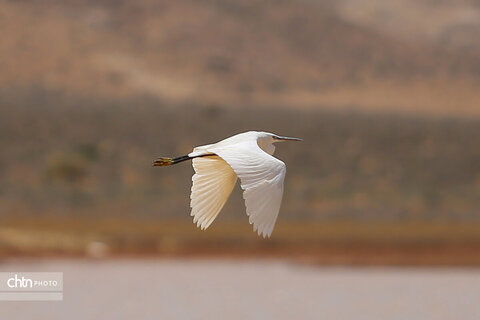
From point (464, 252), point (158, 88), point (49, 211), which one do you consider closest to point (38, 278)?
point (464, 252)

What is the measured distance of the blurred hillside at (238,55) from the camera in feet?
209

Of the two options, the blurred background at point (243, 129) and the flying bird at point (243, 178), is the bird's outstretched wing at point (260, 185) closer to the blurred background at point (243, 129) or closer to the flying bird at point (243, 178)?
the flying bird at point (243, 178)

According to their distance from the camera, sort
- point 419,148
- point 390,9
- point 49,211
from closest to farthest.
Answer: point 49,211 → point 419,148 → point 390,9

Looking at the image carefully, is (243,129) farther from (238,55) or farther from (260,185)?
(260,185)

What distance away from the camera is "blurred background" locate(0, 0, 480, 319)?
2627cm

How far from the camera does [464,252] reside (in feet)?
84.8

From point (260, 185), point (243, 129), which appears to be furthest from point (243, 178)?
point (243, 129)

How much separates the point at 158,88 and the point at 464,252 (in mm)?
43386

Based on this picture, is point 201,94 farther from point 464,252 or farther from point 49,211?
point 464,252

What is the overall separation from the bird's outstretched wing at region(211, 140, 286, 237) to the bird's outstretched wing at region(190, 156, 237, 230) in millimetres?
771

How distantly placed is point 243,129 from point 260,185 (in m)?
38.0

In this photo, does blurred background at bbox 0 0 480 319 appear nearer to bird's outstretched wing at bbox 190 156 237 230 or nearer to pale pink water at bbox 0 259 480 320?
pale pink water at bbox 0 259 480 320

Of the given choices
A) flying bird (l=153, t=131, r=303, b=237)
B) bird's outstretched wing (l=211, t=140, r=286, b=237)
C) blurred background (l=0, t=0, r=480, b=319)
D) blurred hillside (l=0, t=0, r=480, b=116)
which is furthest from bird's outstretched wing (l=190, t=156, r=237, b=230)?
blurred hillside (l=0, t=0, r=480, b=116)

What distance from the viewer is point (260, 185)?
22.4 ft
